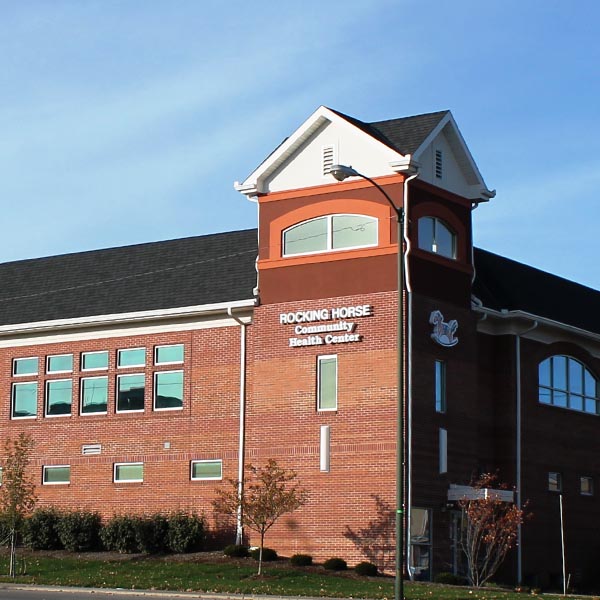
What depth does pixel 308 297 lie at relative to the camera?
3959 cm

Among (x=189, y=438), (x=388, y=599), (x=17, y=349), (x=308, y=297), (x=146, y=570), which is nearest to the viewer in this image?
(x=388, y=599)

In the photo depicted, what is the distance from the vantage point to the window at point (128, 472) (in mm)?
43188

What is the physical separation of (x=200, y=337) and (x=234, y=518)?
19.5 feet

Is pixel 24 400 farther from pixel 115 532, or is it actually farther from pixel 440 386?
pixel 440 386

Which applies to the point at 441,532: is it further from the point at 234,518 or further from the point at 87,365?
the point at 87,365

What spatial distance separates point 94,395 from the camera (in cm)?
4456

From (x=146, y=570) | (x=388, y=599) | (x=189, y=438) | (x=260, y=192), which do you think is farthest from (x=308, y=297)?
(x=388, y=599)

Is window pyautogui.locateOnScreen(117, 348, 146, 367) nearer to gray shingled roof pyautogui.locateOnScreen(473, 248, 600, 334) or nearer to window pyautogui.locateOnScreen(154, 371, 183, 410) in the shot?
window pyautogui.locateOnScreen(154, 371, 183, 410)

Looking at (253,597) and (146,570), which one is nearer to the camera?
(253,597)

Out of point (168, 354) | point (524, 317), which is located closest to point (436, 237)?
point (524, 317)

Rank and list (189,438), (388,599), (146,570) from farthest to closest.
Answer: (189,438) → (146,570) → (388,599)

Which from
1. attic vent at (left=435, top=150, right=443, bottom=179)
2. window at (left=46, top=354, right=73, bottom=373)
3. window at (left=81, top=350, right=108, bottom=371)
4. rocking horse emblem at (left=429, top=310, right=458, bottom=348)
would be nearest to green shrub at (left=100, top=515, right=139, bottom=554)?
window at (left=81, top=350, right=108, bottom=371)

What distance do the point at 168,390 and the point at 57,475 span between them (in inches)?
208

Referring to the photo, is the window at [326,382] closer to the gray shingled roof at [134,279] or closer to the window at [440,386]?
the window at [440,386]
